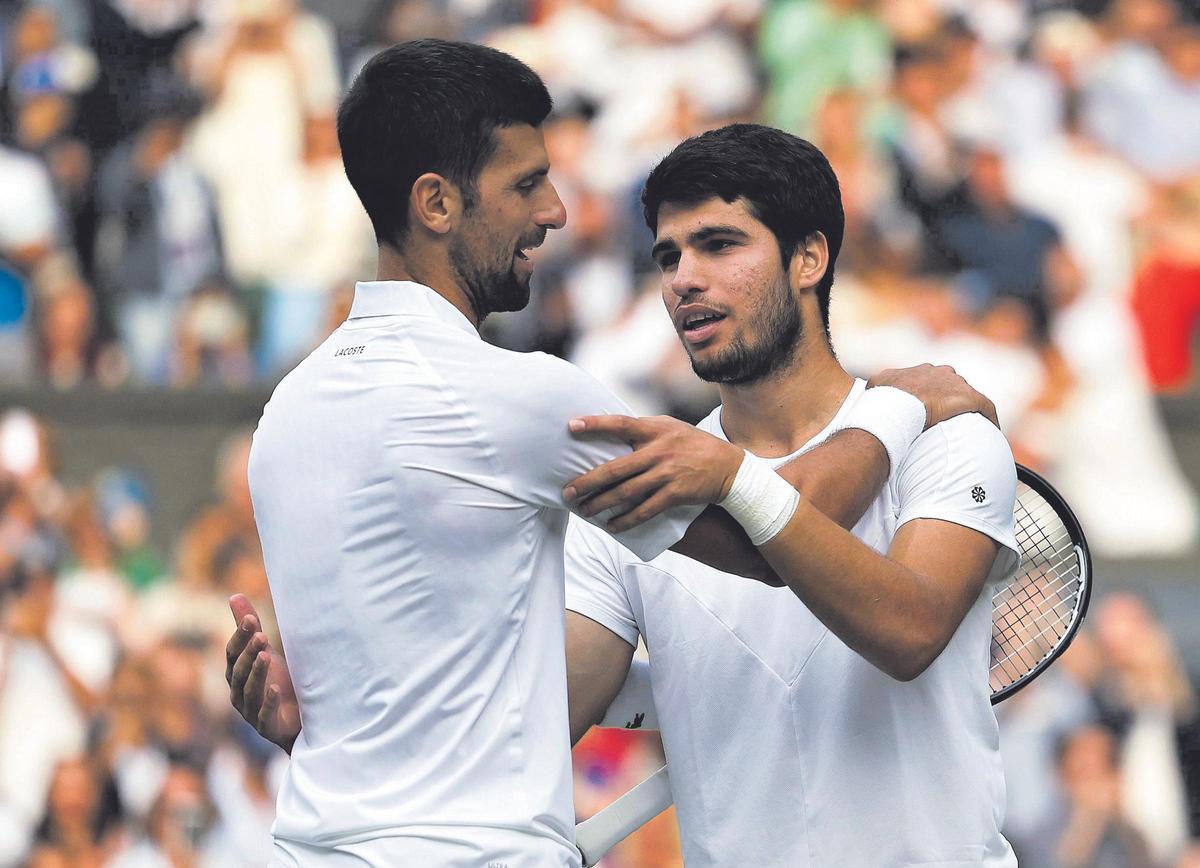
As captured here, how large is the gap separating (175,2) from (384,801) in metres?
6.85

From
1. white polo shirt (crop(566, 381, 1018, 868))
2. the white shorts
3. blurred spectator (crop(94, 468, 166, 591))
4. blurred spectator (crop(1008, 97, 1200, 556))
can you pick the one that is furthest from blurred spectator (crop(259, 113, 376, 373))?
the white shorts

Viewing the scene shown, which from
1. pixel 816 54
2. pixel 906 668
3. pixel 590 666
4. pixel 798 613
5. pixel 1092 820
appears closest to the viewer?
pixel 906 668

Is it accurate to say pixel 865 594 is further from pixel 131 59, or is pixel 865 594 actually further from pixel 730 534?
pixel 131 59

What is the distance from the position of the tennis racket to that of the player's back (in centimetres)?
69

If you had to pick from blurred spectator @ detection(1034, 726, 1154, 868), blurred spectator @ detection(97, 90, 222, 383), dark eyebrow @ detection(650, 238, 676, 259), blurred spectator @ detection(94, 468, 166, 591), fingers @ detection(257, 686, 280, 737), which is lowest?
blurred spectator @ detection(94, 468, 166, 591)

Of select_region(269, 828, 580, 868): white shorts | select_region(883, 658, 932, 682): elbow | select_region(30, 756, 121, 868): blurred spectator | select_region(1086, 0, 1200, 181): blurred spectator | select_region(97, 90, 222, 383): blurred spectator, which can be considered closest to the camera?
select_region(269, 828, 580, 868): white shorts

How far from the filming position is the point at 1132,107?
7332 millimetres

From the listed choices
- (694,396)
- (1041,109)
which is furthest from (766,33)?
(694,396)

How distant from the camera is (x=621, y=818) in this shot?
9.98 feet

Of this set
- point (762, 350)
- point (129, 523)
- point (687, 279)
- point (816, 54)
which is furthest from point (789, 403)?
point (129, 523)

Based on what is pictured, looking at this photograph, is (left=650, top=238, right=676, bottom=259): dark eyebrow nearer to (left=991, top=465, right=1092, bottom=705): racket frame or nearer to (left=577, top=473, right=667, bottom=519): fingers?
(left=991, top=465, right=1092, bottom=705): racket frame

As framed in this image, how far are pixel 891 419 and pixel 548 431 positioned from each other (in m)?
0.70

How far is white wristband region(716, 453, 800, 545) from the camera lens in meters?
2.48

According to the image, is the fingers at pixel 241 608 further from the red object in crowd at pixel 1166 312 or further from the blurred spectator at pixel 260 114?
the blurred spectator at pixel 260 114
